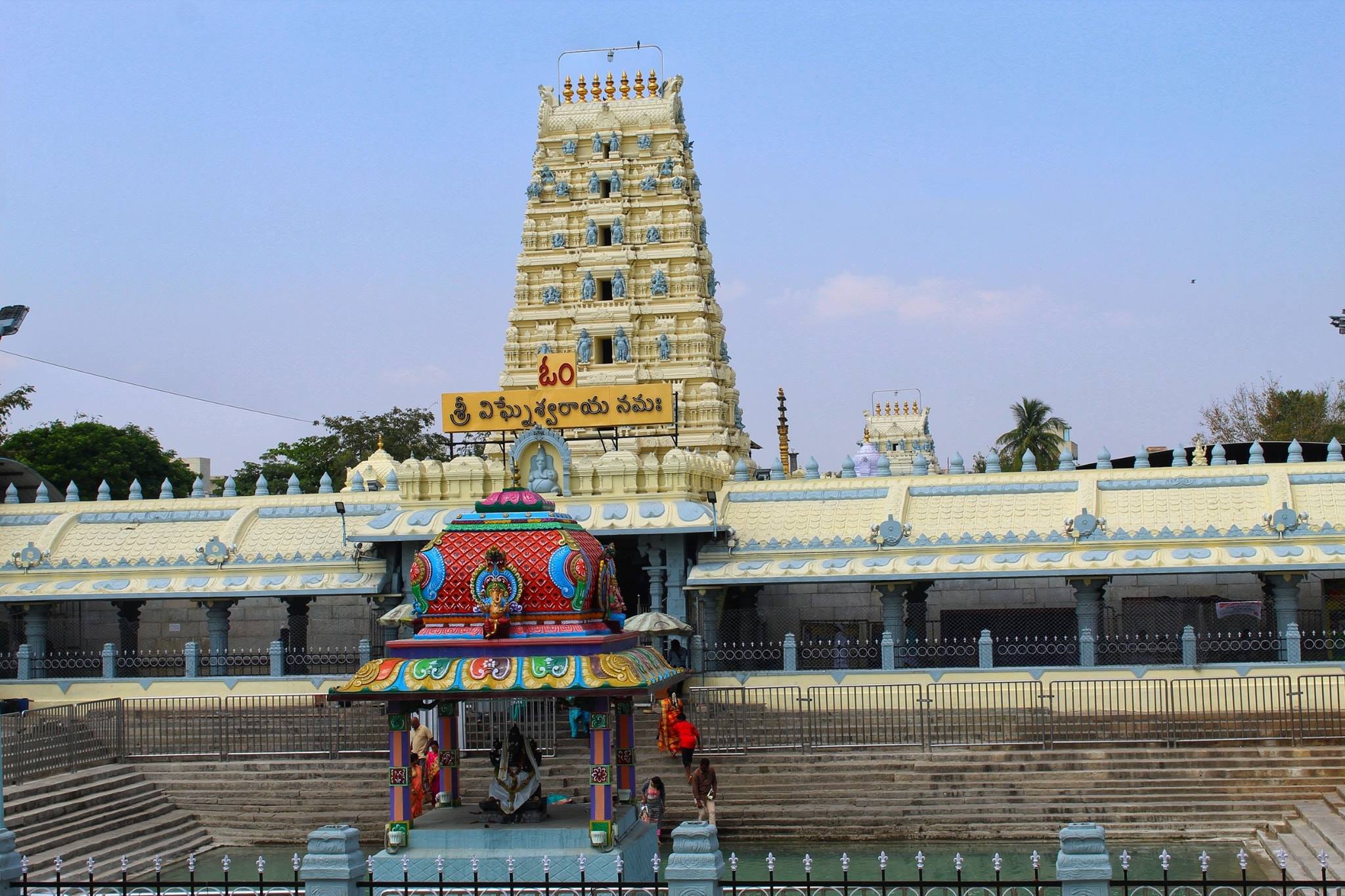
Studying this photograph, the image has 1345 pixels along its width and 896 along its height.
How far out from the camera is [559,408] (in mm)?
30312

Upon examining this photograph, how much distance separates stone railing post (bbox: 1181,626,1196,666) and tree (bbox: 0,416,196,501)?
124 ft

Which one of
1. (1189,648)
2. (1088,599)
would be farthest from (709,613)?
(1189,648)

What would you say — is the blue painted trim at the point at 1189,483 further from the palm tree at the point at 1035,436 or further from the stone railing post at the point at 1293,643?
the palm tree at the point at 1035,436

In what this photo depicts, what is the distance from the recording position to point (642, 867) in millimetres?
16000

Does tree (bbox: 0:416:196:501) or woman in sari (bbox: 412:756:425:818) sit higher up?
tree (bbox: 0:416:196:501)

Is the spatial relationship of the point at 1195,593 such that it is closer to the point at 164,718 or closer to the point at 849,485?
the point at 849,485

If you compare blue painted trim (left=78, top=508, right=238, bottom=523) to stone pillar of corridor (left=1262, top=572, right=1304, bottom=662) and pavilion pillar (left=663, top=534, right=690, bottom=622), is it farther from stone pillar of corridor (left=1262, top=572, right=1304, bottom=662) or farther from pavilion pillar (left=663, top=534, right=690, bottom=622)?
stone pillar of corridor (left=1262, top=572, right=1304, bottom=662)

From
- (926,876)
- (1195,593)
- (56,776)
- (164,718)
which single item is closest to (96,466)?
(164,718)

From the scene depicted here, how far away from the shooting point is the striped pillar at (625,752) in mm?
16547

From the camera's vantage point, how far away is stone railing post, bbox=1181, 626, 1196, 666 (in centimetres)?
2623

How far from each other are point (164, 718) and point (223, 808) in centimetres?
354

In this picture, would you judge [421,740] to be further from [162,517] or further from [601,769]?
[162,517]

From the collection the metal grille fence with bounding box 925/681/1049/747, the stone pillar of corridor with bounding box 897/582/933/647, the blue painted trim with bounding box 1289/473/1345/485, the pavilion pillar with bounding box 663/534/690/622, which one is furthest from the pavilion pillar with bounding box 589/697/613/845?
the blue painted trim with bounding box 1289/473/1345/485

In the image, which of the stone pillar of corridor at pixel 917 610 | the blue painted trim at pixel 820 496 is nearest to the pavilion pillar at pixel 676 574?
the blue painted trim at pixel 820 496
